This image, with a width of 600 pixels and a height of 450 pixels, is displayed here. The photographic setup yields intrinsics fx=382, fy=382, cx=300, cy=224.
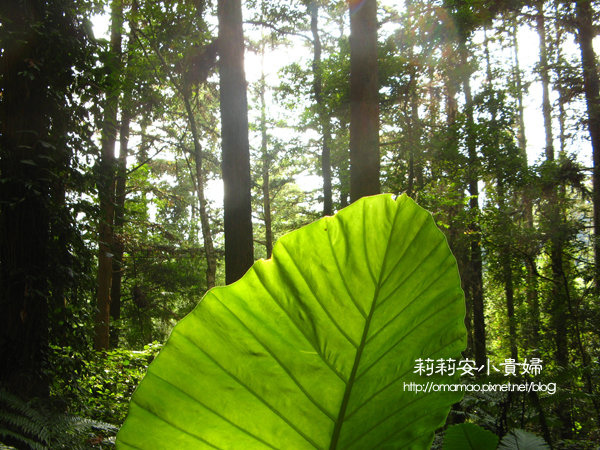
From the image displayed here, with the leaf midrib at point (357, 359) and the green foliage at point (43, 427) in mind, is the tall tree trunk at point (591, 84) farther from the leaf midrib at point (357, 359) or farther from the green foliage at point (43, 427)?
the leaf midrib at point (357, 359)

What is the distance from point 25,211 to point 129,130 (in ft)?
20.7

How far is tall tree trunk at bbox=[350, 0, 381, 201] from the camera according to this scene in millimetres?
3650

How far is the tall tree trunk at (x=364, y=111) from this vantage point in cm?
365

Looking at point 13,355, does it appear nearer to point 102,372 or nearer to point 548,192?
point 102,372

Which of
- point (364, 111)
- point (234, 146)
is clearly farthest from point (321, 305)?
point (234, 146)

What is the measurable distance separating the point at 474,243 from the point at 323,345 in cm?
1048

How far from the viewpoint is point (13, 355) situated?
2807 mm

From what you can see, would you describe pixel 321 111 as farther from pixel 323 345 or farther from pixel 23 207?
pixel 323 345

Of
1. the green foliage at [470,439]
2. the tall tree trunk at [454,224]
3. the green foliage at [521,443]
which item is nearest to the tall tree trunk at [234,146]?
the green foliage at [521,443]

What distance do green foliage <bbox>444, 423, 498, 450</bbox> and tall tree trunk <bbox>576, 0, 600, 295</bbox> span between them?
9267 millimetres

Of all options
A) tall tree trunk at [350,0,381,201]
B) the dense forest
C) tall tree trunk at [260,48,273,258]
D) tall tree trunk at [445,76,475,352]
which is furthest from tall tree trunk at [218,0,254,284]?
→ tall tree trunk at [260,48,273,258]

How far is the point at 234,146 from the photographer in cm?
426

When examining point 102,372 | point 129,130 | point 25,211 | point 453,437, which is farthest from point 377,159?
point 129,130

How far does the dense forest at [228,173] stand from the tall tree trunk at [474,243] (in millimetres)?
63
